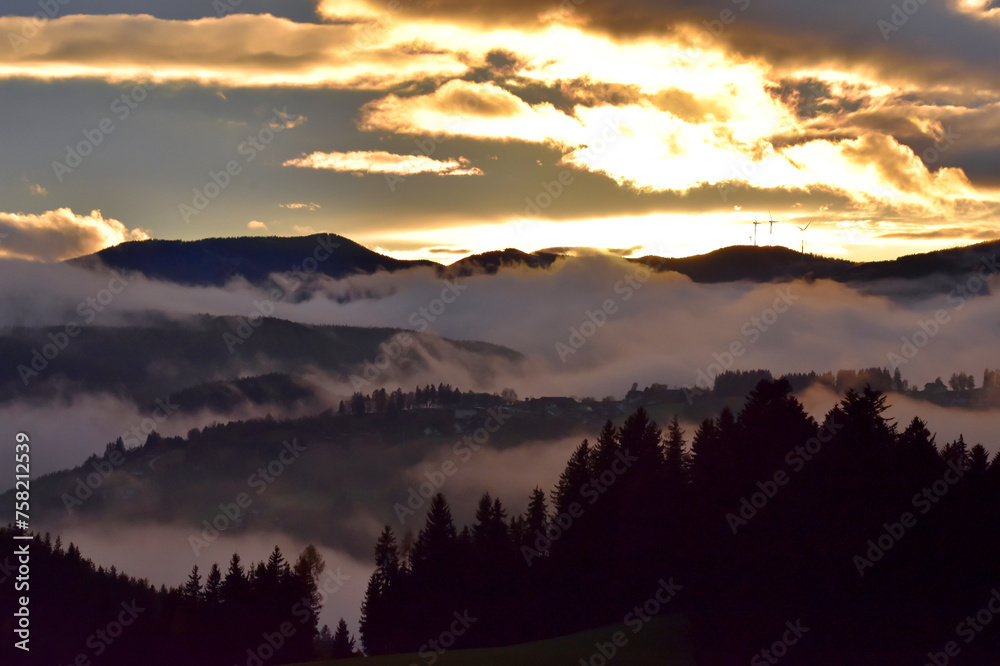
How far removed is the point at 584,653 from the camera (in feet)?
209

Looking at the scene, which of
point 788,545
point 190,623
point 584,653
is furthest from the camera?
point 190,623

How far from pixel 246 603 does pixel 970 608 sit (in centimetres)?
6836

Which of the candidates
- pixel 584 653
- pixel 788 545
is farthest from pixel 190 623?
pixel 788 545

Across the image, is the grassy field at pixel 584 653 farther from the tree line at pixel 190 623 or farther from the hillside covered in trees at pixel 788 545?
the tree line at pixel 190 623

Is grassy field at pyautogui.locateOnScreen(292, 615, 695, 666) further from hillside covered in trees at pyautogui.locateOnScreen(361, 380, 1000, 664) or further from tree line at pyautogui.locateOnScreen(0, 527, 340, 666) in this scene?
tree line at pyautogui.locateOnScreen(0, 527, 340, 666)

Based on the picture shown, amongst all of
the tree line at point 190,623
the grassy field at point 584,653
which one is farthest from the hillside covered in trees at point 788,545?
the tree line at point 190,623

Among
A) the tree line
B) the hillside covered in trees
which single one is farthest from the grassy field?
the tree line

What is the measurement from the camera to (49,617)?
13775cm

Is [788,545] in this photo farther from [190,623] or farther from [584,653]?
[190,623]

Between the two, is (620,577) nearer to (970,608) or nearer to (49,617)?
(970,608)

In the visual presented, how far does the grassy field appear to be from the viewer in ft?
200

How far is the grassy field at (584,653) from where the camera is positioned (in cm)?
6094

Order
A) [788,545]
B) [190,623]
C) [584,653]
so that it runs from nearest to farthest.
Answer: [788,545]
[584,653]
[190,623]

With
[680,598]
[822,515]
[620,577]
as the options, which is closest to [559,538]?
[620,577]
